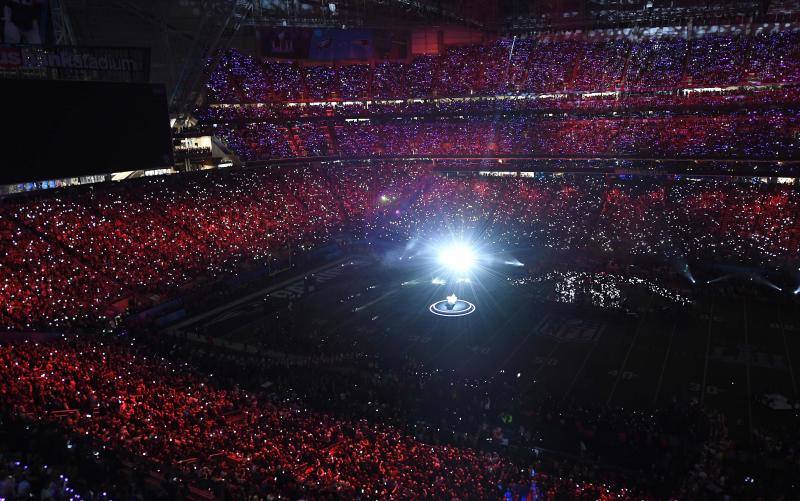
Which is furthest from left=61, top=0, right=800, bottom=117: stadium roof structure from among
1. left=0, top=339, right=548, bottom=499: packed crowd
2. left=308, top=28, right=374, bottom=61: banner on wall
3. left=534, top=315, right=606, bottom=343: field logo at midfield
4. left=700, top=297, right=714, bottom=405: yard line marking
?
left=700, top=297, right=714, bottom=405: yard line marking

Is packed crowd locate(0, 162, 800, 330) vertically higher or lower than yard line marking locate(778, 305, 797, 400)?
higher

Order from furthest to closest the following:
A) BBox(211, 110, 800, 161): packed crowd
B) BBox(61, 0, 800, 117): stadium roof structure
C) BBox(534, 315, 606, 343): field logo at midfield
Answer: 1. BBox(211, 110, 800, 161): packed crowd
2. BBox(61, 0, 800, 117): stadium roof structure
3. BBox(534, 315, 606, 343): field logo at midfield

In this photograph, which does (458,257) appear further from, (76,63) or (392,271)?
(76,63)

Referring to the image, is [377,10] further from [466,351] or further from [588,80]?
[466,351]

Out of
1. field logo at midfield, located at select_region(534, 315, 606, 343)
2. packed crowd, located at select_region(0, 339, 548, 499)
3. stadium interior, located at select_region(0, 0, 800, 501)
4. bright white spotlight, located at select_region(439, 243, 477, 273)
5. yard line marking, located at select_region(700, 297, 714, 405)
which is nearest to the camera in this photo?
packed crowd, located at select_region(0, 339, 548, 499)

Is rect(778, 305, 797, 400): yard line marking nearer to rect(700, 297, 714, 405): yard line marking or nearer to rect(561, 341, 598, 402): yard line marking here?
rect(700, 297, 714, 405): yard line marking

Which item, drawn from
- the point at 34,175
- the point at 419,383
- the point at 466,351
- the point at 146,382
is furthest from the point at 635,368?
the point at 34,175
